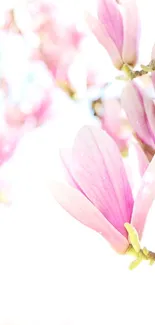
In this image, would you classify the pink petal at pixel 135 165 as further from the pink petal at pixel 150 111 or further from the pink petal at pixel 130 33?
the pink petal at pixel 130 33

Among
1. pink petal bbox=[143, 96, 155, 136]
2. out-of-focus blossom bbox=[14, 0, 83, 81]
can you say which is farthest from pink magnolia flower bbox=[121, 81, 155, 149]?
out-of-focus blossom bbox=[14, 0, 83, 81]

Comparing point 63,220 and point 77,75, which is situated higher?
point 77,75

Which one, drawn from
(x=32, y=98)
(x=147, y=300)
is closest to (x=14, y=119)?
(x=32, y=98)

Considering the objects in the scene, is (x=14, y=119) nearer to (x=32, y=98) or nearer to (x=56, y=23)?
(x=32, y=98)

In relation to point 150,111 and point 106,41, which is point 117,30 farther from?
point 150,111

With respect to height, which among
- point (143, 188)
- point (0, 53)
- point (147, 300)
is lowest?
point (147, 300)
